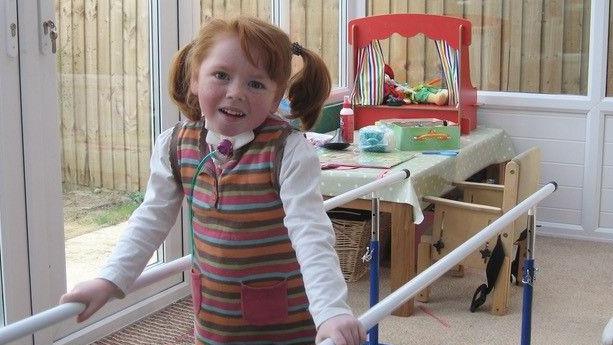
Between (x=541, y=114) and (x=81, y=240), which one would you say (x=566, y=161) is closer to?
(x=541, y=114)

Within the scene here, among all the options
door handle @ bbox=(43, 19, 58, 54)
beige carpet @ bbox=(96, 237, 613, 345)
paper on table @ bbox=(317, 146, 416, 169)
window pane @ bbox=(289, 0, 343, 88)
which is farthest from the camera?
window pane @ bbox=(289, 0, 343, 88)

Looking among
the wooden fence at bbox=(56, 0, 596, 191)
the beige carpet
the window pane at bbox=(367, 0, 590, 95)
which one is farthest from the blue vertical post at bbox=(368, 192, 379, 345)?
the window pane at bbox=(367, 0, 590, 95)

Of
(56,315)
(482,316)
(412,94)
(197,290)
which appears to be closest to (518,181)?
(482,316)

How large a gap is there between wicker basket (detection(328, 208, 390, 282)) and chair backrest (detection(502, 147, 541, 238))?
1.80 feet

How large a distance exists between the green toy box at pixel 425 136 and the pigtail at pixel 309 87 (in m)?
2.19

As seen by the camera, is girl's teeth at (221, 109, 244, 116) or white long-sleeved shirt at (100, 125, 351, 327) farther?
girl's teeth at (221, 109, 244, 116)

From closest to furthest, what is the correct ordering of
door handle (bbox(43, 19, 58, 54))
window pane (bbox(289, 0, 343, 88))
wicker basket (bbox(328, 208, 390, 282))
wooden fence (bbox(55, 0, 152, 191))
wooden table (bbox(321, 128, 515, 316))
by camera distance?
door handle (bbox(43, 19, 58, 54)) < wooden fence (bbox(55, 0, 152, 191)) < wooden table (bbox(321, 128, 515, 316)) < wicker basket (bbox(328, 208, 390, 282)) < window pane (bbox(289, 0, 343, 88))

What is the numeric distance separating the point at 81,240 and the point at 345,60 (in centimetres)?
213

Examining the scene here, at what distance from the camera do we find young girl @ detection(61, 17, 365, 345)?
1.38 meters

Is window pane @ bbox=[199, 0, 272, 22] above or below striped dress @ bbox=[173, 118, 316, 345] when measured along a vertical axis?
above

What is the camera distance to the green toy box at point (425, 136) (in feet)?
12.1

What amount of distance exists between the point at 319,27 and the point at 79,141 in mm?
1831

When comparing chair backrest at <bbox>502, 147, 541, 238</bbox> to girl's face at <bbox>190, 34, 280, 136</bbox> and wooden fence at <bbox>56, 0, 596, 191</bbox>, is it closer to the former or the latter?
wooden fence at <bbox>56, 0, 596, 191</bbox>

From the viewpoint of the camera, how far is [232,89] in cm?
138
